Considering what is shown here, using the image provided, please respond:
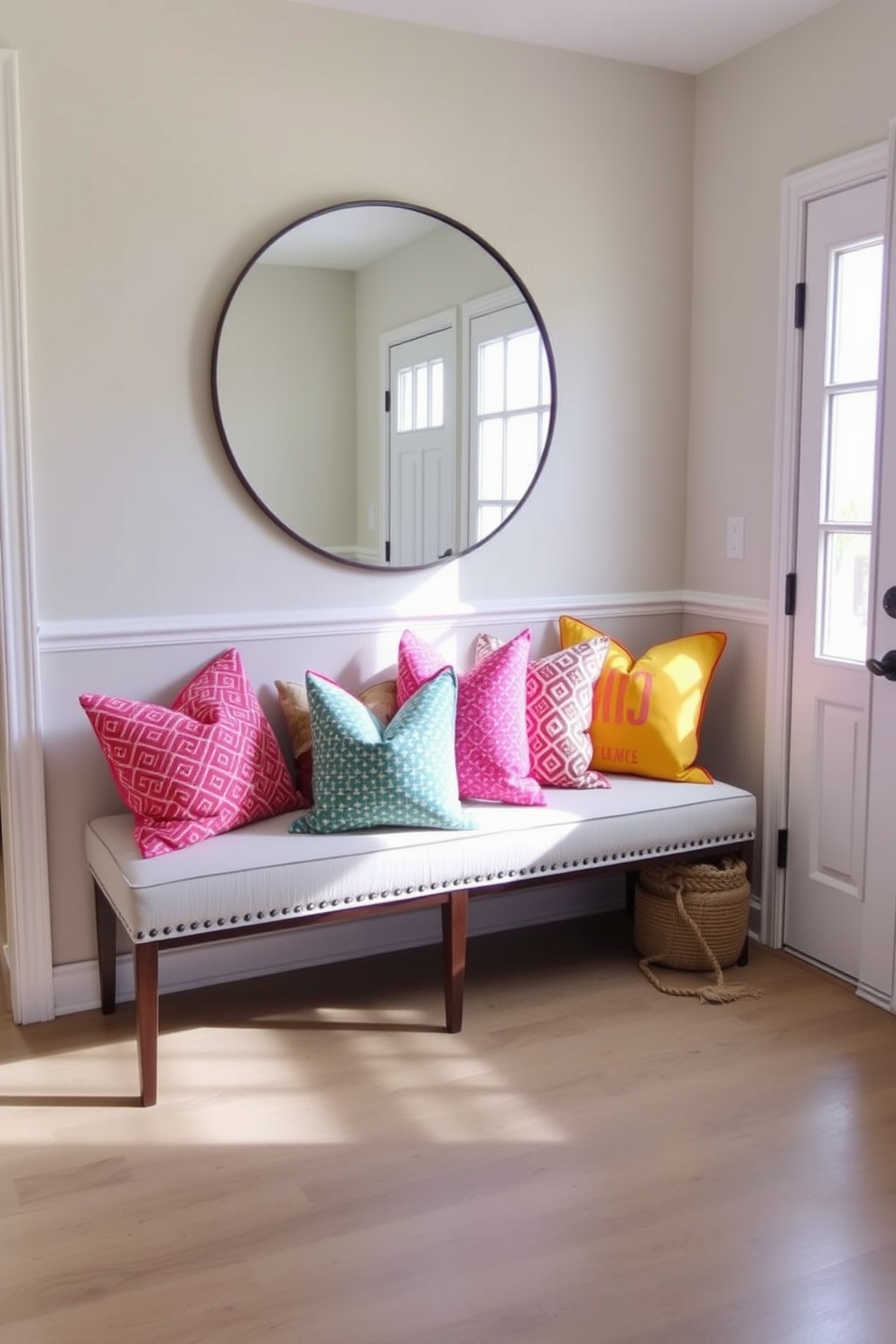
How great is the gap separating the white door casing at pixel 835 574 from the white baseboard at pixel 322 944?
662mm

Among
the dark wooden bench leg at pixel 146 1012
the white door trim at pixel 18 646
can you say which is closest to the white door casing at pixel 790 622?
the dark wooden bench leg at pixel 146 1012

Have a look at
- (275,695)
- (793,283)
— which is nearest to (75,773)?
(275,695)

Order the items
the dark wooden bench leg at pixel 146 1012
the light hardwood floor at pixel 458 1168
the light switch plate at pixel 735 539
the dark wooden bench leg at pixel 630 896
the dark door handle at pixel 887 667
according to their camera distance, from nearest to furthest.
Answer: the light hardwood floor at pixel 458 1168
the dark wooden bench leg at pixel 146 1012
the dark door handle at pixel 887 667
the light switch plate at pixel 735 539
the dark wooden bench leg at pixel 630 896

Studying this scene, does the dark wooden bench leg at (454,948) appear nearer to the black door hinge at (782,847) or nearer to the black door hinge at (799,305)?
the black door hinge at (782,847)

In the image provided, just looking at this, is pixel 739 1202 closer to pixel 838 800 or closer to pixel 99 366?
pixel 838 800

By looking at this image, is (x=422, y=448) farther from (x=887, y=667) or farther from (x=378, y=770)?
(x=887, y=667)

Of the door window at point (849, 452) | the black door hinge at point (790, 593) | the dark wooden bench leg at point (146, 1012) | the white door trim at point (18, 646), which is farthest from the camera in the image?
the black door hinge at point (790, 593)

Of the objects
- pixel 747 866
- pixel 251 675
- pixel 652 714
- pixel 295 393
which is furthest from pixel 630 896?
pixel 295 393

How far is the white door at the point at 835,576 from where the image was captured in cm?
298

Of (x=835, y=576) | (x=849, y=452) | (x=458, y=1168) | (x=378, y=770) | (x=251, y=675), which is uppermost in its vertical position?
(x=849, y=452)

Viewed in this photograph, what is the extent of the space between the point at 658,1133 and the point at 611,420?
1.97m

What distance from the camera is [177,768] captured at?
8.86 ft

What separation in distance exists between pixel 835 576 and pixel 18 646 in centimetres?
201

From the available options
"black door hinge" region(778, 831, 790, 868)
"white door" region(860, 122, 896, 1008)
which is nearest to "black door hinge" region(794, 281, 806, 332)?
"white door" region(860, 122, 896, 1008)
